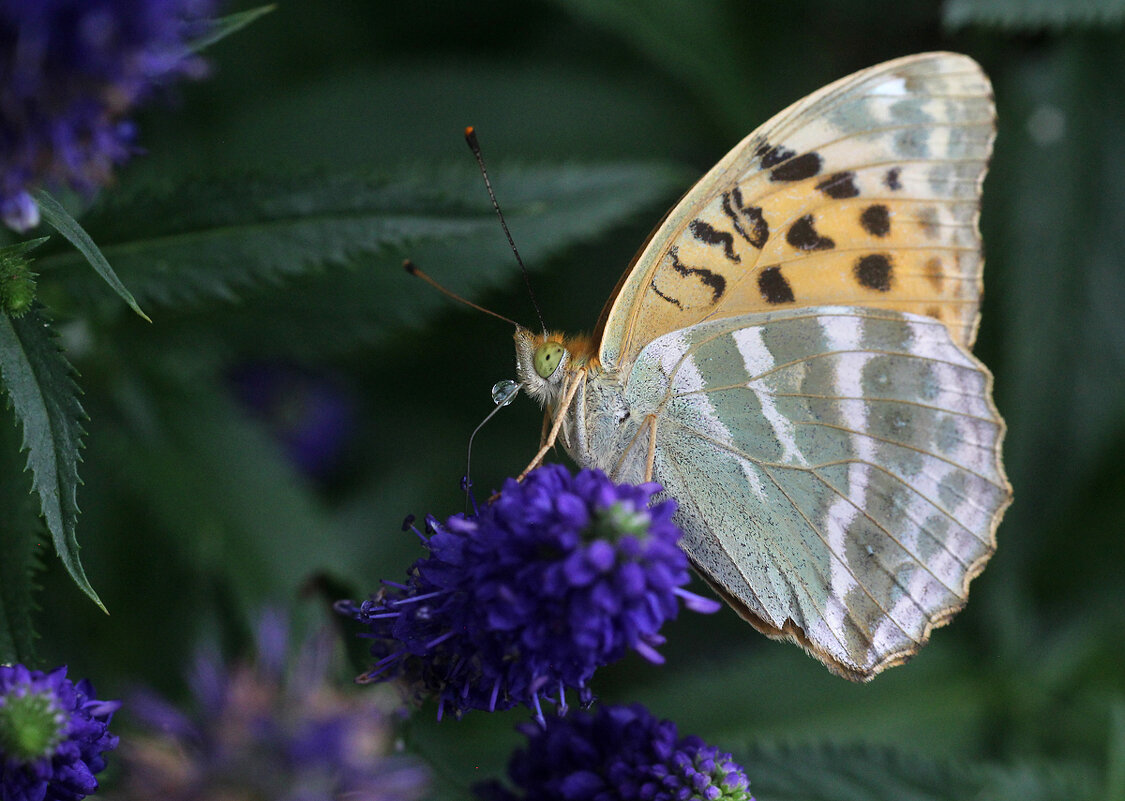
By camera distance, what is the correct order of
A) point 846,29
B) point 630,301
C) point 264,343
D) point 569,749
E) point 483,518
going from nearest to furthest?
1. point 483,518
2. point 569,749
3. point 630,301
4. point 264,343
5. point 846,29

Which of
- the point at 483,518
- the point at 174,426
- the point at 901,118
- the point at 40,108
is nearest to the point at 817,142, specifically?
the point at 901,118

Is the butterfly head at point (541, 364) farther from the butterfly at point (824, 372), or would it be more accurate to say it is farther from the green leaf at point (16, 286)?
the green leaf at point (16, 286)

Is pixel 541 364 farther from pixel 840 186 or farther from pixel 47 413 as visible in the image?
pixel 47 413

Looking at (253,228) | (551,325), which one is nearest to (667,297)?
(253,228)

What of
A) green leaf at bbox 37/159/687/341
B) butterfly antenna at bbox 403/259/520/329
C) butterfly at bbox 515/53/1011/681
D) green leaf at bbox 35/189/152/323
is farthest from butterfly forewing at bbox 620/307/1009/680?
green leaf at bbox 35/189/152/323

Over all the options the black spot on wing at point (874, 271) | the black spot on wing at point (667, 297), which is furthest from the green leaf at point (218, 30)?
the black spot on wing at point (874, 271)

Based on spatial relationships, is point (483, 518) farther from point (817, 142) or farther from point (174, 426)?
point (174, 426)

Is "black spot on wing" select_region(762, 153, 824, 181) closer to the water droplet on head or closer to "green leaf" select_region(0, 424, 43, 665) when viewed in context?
the water droplet on head
